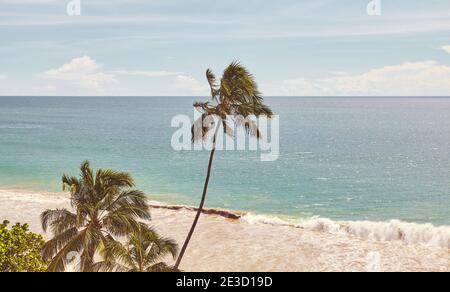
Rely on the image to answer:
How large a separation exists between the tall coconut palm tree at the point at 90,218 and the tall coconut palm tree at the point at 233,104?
341 centimetres

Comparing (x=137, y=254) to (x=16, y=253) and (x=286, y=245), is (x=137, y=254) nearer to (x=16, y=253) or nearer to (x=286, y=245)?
(x=16, y=253)

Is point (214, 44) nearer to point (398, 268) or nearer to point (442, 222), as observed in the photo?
point (442, 222)

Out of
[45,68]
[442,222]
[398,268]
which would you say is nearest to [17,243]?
[398,268]

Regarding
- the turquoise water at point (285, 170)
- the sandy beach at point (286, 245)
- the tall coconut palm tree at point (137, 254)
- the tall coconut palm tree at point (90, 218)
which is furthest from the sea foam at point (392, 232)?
the tall coconut palm tree at point (137, 254)

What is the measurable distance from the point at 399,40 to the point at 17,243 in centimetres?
20512

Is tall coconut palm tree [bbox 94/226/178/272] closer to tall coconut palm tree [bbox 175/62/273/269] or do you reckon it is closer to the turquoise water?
tall coconut palm tree [bbox 175/62/273/269]

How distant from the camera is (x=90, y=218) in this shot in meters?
16.5

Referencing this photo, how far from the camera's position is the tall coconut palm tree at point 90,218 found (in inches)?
625

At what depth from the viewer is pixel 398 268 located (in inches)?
1094

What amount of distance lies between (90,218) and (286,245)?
1827cm

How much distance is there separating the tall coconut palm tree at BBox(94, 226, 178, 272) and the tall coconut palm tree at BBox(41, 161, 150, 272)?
1.47 feet

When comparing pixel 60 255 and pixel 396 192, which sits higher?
pixel 60 255
